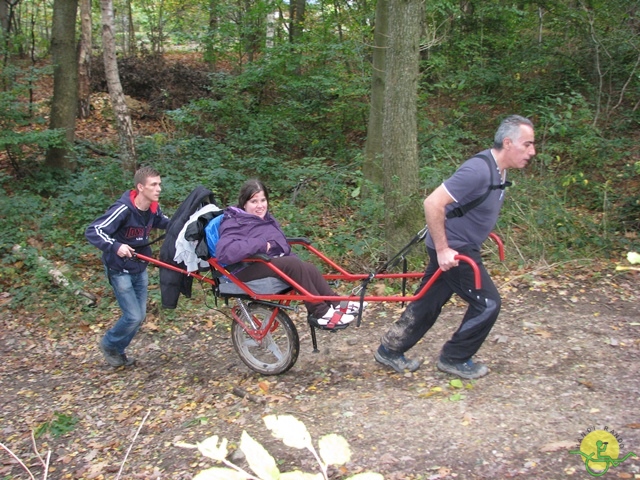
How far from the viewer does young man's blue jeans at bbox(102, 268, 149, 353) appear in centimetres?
530

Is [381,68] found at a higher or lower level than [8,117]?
higher

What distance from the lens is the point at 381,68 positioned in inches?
380

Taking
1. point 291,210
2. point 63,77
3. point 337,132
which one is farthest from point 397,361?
point 63,77

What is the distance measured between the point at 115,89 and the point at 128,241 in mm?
5763

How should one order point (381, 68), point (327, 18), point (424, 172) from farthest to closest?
point (327, 18) → point (381, 68) → point (424, 172)

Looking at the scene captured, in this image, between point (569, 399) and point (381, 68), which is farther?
point (381, 68)

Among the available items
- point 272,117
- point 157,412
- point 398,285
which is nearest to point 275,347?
point 157,412

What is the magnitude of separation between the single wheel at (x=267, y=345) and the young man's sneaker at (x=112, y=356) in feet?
4.60

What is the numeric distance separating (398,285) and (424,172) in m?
1.99

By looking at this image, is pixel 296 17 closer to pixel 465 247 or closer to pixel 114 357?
pixel 114 357

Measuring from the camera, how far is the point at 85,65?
583 inches

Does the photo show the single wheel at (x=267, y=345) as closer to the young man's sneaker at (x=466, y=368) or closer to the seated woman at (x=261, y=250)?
the seated woman at (x=261, y=250)

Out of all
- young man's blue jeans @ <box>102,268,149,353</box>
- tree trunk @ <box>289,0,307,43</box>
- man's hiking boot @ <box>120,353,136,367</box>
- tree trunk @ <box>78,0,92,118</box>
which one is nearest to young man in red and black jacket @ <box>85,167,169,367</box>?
young man's blue jeans @ <box>102,268,149,353</box>

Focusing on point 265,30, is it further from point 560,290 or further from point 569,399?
point 569,399
